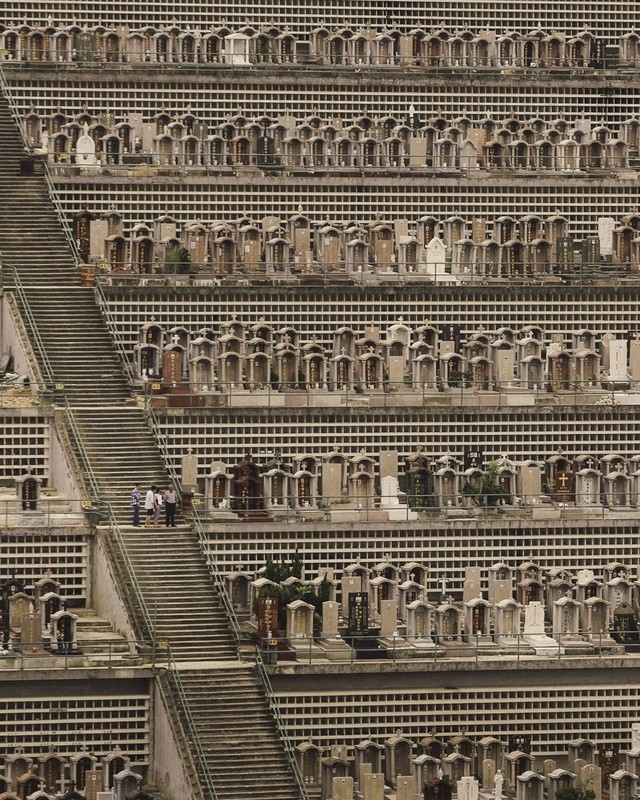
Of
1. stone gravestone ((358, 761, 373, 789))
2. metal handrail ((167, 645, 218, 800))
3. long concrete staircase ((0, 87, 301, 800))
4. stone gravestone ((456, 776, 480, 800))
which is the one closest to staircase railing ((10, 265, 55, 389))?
long concrete staircase ((0, 87, 301, 800))

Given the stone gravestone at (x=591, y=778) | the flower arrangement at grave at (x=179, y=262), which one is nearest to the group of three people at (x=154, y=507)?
the flower arrangement at grave at (x=179, y=262)

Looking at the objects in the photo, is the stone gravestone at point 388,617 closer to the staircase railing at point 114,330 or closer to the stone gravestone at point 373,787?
the stone gravestone at point 373,787

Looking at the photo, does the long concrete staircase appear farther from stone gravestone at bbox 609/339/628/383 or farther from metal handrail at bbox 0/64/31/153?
stone gravestone at bbox 609/339/628/383

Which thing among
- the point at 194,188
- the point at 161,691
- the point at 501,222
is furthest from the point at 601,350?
the point at 161,691

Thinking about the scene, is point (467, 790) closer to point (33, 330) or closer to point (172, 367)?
point (172, 367)

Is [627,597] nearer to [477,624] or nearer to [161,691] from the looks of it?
[477,624]
